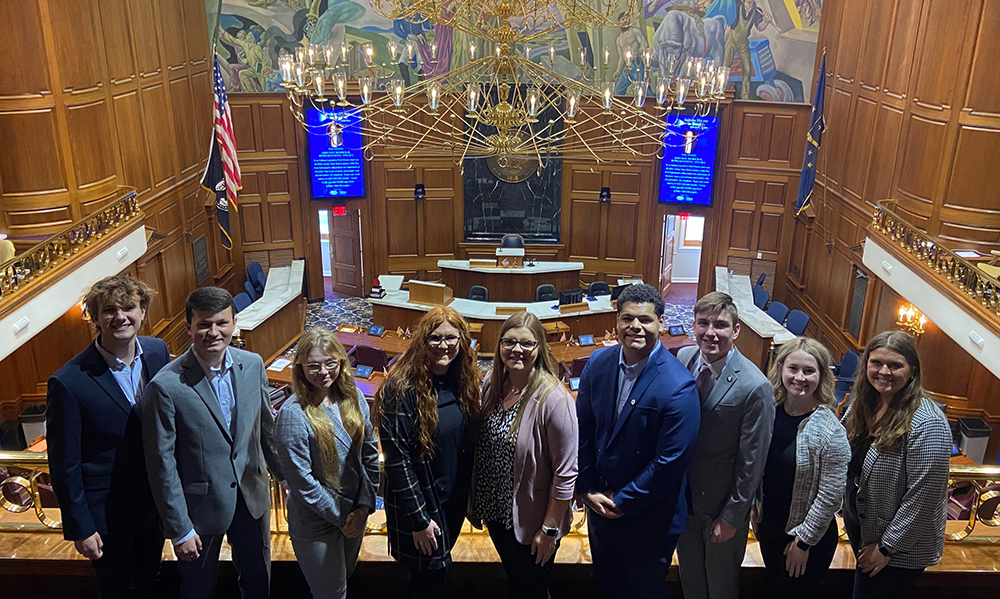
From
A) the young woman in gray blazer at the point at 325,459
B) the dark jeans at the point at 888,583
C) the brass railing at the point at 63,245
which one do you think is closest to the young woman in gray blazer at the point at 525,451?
the young woman in gray blazer at the point at 325,459

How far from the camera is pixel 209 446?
9.80 ft

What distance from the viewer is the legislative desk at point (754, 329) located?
35.3 feet

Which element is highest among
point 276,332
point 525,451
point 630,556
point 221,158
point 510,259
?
point 525,451

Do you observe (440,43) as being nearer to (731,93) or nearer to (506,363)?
(731,93)

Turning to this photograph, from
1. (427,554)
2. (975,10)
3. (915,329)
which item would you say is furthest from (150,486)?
(975,10)

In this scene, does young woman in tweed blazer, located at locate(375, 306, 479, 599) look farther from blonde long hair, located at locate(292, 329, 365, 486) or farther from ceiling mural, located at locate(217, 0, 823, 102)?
ceiling mural, located at locate(217, 0, 823, 102)

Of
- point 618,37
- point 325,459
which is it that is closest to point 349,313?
point 618,37

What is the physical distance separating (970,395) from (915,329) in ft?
3.20

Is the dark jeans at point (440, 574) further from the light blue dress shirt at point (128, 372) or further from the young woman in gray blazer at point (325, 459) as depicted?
the light blue dress shirt at point (128, 372)

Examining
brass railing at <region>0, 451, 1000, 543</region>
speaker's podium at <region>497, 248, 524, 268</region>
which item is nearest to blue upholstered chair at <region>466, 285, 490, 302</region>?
speaker's podium at <region>497, 248, 524, 268</region>

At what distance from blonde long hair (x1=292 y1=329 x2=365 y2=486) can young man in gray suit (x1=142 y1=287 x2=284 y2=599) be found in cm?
27

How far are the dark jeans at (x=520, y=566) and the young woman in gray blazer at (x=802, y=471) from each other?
0.96 m

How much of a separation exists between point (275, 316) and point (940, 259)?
30.0 feet

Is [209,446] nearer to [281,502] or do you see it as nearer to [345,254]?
[281,502]
